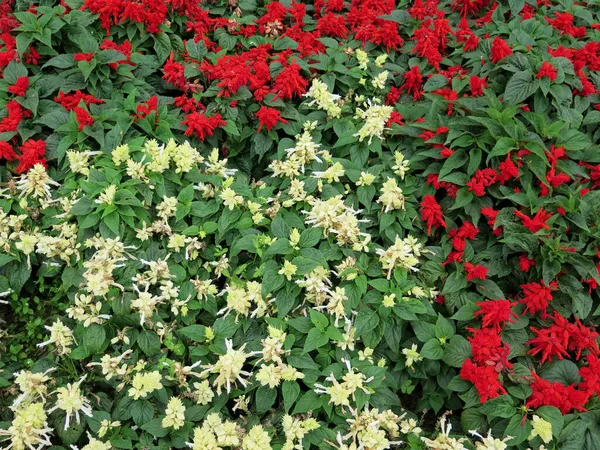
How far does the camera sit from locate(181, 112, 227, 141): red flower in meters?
3.43

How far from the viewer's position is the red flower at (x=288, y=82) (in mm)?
3646

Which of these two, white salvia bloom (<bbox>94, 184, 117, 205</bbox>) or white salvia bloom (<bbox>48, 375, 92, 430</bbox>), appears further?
white salvia bloom (<bbox>94, 184, 117, 205</bbox>)

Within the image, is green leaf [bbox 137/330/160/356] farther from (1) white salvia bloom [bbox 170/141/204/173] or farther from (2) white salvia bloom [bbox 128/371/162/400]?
(1) white salvia bloom [bbox 170/141/204/173]

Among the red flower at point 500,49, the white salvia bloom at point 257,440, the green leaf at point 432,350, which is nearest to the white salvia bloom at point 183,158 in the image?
the white salvia bloom at point 257,440

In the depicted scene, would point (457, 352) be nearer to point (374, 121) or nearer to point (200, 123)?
point (374, 121)

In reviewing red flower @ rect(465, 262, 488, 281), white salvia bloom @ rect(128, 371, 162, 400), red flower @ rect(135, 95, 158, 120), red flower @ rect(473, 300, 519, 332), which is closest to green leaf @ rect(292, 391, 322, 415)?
white salvia bloom @ rect(128, 371, 162, 400)

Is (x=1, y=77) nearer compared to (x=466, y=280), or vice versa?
(x=466, y=280)

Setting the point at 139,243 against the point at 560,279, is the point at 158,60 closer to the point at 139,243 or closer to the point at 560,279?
the point at 139,243

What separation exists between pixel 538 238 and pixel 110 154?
2.60 metres

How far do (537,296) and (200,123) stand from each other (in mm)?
2260

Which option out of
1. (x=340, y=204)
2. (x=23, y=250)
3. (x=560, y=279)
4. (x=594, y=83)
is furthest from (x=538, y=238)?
(x=23, y=250)

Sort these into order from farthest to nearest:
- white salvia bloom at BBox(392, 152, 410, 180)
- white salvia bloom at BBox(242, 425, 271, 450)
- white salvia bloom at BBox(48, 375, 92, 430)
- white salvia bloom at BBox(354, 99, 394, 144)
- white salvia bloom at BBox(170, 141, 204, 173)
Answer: white salvia bloom at BBox(354, 99, 394, 144) → white salvia bloom at BBox(392, 152, 410, 180) → white salvia bloom at BBox(170, 141, 204, 173) → white salvia bloom at BBox(48, 375, 92, 430) → white salvia bloom at BBox(242, 425, 271, 450)

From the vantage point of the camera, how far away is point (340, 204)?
3107 mm

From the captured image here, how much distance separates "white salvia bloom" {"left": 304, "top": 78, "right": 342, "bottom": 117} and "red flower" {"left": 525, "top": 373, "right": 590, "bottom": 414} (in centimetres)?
212
